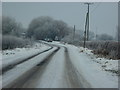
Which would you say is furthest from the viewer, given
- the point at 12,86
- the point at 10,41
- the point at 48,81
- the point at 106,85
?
the point at 10,41

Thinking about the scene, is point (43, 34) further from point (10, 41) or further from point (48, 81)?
point (48, 81)

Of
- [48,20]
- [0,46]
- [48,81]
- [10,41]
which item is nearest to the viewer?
[48,81]

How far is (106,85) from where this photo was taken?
9742 millimetres

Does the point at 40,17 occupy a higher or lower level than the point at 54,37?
higher

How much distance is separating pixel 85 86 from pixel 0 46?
1285 inches

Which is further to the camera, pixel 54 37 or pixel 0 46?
pixel 54 37

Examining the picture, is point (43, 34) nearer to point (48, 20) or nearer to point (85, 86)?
point (48, 20)

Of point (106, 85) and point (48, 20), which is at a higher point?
point (48, 20)

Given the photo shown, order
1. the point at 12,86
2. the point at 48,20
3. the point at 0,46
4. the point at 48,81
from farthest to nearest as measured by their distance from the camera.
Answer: the point at 48,20, the point at 0,46, the point at 48,81, the point at 12,86

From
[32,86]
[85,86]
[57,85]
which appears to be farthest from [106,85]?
[32,86]

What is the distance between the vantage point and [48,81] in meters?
10.4

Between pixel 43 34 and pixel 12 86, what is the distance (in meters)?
121

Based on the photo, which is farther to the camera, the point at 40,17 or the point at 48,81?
the point at 40,17

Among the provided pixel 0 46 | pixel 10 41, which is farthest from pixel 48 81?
pixel 10 41
